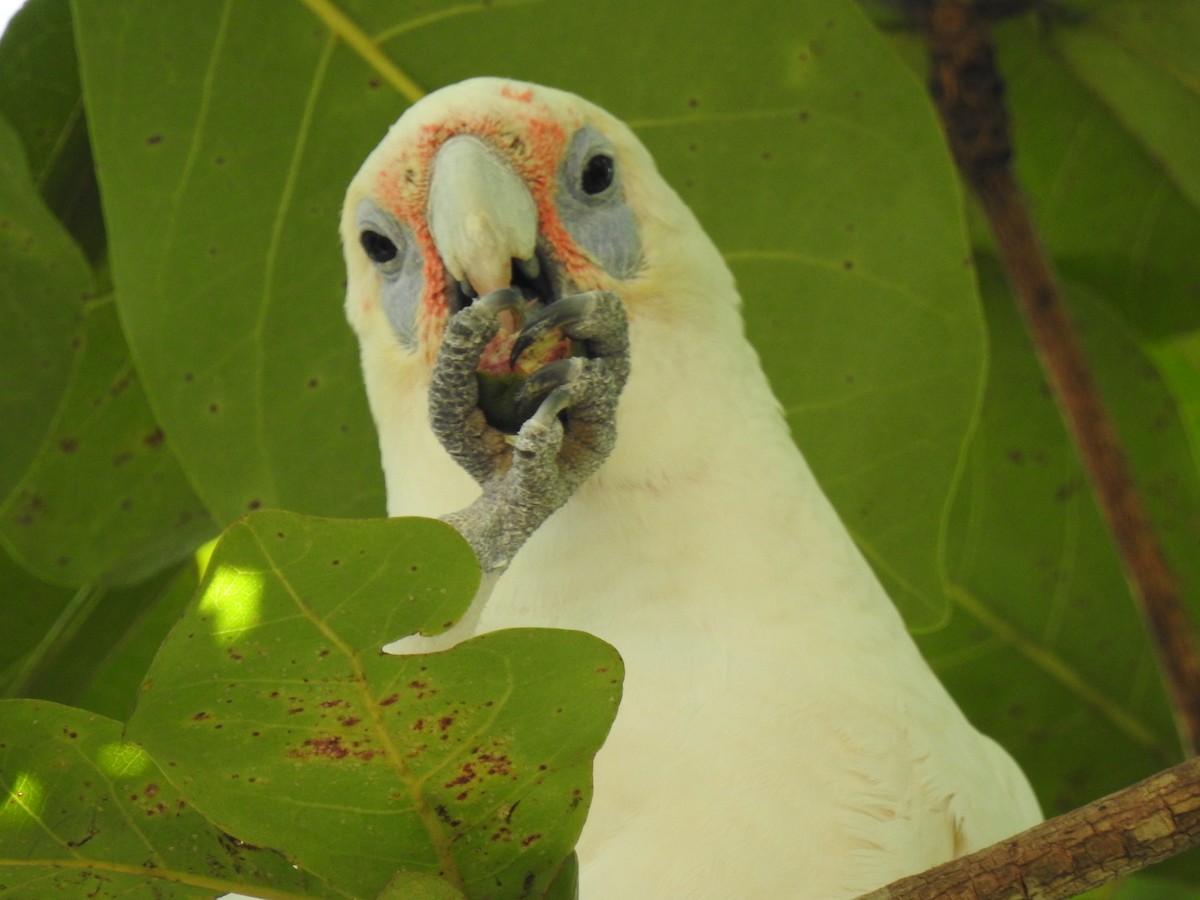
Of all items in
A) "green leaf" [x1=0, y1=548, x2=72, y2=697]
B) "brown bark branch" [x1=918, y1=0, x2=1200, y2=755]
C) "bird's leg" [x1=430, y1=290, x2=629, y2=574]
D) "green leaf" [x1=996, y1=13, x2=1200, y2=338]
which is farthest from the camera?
"green leaf" [x1=996, y1=13, x2=1200, y2=338]

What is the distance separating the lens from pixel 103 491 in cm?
167

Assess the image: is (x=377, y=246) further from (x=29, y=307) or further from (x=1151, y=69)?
(x=1151, y=69)

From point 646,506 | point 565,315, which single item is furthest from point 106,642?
point 565,315

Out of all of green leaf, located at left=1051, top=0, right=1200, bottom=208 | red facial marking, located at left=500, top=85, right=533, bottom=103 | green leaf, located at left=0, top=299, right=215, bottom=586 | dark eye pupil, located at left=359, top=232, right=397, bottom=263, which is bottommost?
green leaf, located at left=0, top=299, right=215, bottom=586

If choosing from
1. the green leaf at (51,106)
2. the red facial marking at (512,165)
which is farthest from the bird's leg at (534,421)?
the green leaf at (51,106)

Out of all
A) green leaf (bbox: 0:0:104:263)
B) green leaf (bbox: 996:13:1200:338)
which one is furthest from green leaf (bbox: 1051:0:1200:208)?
green leaf (bbox: 0:0:104:263)

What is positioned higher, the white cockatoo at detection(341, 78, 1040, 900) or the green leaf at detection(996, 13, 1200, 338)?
Answer: the green leaf at detection(996, 13, 1200, 338)

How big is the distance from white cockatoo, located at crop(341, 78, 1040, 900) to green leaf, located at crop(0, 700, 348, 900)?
37 cm

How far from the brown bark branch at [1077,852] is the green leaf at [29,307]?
1.00 metres

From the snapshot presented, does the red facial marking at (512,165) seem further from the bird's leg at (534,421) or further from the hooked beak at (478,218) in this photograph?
the bird's leg at (534,421)

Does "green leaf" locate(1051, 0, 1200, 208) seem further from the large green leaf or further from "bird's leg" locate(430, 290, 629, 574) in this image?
"bird's leg" locate(430, 290, 629, 574)

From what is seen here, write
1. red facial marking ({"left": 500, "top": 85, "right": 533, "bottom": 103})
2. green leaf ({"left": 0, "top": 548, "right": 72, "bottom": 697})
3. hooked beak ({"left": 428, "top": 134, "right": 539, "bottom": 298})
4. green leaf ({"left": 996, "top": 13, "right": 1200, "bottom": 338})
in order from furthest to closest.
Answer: green leaf ({"left": 996, "top": 13, "right": 1200, "bottom": 338}) → green leaf ({"left": 0, "top": 548, "right": 72, "bottom": 697}) → red facial marking ({"left": 500, "top": 85, "right": 533, "bottom": 103}) → hooked beak ({"left": 428, "top": 134, "right": 539, "bottom": 298})

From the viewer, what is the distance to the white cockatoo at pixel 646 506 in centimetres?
112

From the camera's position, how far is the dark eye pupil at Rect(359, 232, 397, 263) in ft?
4.71
